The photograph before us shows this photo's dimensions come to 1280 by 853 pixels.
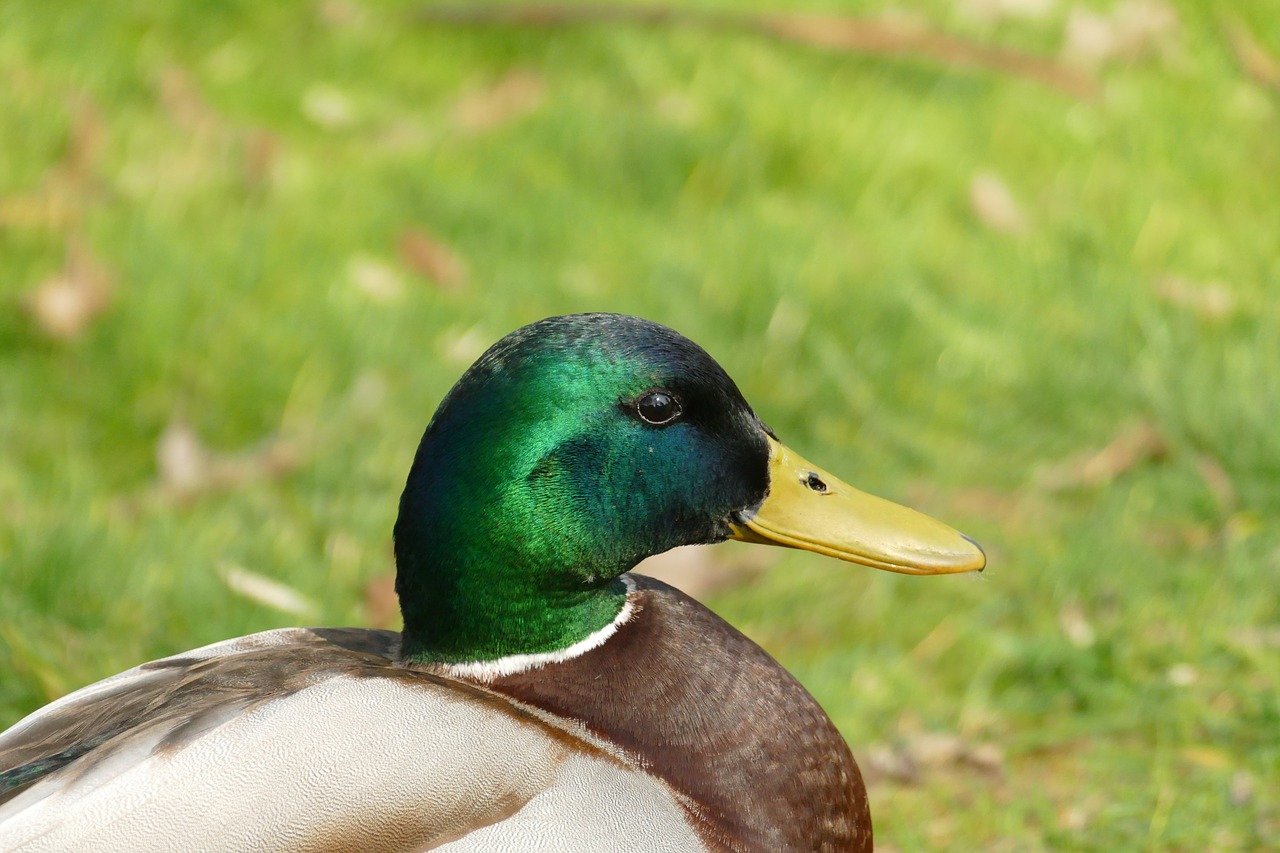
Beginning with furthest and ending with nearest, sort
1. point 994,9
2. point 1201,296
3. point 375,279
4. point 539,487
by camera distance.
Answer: point 994,9 < point 1201,296 < point 375,279 < point 539,487

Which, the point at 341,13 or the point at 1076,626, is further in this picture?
the point at 341,13

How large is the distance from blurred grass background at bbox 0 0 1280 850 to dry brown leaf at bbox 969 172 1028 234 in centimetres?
1

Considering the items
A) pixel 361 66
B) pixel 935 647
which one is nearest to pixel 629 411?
pixel 935 647

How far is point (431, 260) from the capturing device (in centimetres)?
424

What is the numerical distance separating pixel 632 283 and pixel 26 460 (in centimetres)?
165

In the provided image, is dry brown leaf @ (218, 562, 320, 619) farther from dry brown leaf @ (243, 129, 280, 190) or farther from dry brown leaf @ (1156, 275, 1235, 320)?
dry brown leaf @ (1156, 275, 1235, 320)

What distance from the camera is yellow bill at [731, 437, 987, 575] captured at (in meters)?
2.12

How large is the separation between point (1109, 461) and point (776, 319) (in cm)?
Answer: 95

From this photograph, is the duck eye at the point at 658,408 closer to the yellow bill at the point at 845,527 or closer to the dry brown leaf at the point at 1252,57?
the yellow bill at the point at 845,527

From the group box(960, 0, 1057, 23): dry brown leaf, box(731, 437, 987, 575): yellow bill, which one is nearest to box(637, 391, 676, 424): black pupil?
box(731, 437, 987, 575): yellow bill

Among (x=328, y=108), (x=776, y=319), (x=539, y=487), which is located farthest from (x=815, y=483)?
(x=328, y=108)

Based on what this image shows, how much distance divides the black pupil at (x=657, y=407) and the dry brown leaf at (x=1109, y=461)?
6.19ft

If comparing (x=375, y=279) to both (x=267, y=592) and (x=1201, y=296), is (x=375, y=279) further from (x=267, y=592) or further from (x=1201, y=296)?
(x=1201, y=296)

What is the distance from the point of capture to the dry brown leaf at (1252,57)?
17.6ft
